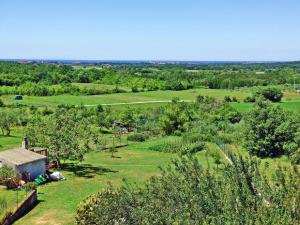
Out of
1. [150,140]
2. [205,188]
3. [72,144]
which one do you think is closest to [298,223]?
[205,188]

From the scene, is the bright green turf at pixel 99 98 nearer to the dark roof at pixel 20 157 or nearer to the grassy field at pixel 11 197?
the dark roof at pixel 20 157

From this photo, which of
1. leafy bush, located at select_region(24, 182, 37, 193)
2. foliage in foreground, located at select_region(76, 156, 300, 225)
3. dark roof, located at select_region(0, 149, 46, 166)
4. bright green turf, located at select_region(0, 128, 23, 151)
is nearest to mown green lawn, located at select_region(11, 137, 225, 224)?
leafy bush, located at select_region(24, 182, 37, 193)

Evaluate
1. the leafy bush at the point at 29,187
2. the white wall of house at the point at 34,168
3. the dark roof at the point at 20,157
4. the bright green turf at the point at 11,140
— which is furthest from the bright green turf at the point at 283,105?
the leafy bush at the point at 29,187

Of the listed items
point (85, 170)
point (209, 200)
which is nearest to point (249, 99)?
point (85, 170)

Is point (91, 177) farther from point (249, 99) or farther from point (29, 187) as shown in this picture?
point (249, 99)

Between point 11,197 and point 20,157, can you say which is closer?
point 11,197

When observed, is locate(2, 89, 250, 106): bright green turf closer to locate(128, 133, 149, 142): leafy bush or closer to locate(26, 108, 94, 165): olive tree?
locate(128, 133, 149, 142): leafy bush
